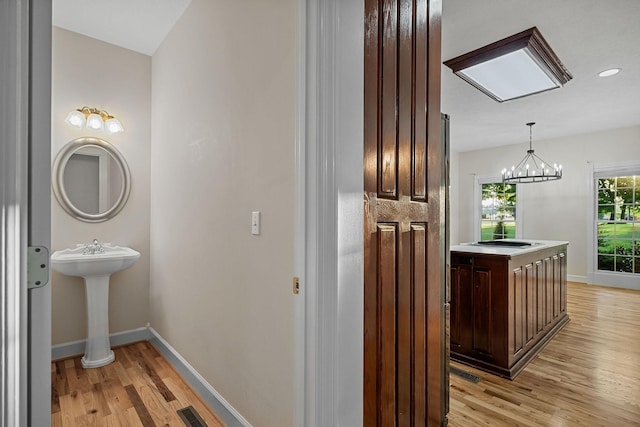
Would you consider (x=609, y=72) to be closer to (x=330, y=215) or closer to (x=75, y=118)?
(x=330, y=215)

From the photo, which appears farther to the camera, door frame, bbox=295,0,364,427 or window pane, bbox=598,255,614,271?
window pane, bbox=598,255,614,271

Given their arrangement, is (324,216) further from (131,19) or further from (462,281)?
(131,19)

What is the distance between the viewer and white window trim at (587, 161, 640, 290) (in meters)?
5.40

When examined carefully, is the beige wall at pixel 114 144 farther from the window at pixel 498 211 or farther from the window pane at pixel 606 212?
the window pane at pixel 606 212

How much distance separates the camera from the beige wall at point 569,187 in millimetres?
5543

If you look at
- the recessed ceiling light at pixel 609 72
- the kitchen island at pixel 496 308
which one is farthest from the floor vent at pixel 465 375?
the recessed ceiling light at pixel 609 72

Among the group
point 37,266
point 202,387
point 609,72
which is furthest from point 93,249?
point 609,72

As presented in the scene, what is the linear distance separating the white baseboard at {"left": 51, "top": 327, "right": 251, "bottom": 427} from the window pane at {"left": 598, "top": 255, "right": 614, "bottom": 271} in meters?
6.62

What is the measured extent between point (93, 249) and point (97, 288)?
0.32m

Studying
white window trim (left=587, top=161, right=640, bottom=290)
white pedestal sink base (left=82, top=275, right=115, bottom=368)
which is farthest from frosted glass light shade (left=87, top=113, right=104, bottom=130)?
white window trim (left=587, top=161, right=640, bottom=290)

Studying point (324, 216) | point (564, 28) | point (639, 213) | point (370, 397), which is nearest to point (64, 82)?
point (324, 216)

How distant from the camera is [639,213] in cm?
538

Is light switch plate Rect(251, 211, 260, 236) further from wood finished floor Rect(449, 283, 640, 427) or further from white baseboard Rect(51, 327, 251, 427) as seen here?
wood finished floor Rect(449, 283, 640, 427)

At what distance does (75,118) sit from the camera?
261cm
